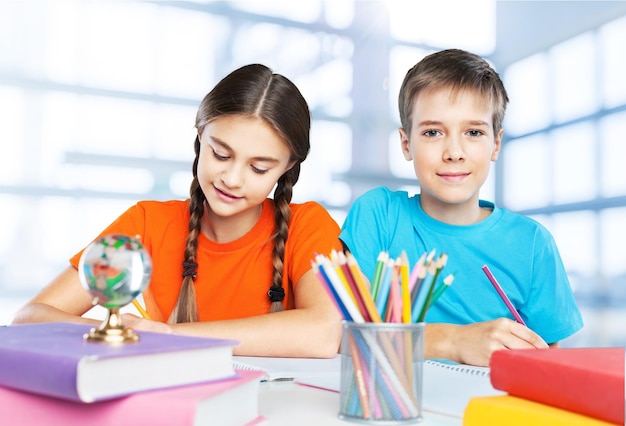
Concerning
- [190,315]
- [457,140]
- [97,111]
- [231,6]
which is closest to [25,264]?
[97,111]

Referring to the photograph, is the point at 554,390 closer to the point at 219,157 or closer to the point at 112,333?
the point at 112,333

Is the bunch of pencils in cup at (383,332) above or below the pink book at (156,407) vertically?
above

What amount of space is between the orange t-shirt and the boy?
3.7 inches

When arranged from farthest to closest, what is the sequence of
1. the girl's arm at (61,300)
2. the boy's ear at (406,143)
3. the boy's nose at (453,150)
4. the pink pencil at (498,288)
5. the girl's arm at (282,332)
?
the boy's ear at (406,143)
the boy's nose at (453,150)
the girl's arm at (61,300)
the girl's arm at (282,332)
the pink pencil at (498,288)

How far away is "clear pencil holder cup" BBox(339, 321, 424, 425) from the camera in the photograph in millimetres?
528

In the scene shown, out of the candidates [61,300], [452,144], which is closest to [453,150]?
[452,144]

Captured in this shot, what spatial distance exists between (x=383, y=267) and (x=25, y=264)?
8.27ft

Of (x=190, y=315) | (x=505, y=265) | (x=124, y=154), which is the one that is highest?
(x=124, y=154)

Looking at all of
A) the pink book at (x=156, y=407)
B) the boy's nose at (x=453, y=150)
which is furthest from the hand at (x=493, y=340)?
the pink book at (x=156, y=407)

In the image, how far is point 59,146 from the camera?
9.45ft

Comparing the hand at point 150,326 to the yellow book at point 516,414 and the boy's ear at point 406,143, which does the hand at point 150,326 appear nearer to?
the yellow book at point 516,414

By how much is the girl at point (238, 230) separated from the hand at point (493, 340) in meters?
0.20

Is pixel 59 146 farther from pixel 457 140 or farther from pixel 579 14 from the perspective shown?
pixel 579 14

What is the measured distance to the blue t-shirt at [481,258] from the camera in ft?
4.25
